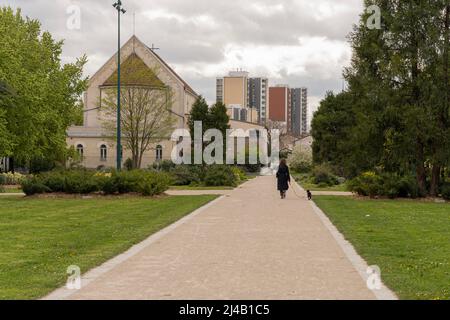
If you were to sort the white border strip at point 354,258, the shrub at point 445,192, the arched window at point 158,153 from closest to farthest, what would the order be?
the white border strip at point 354,258, the shrub at point 445,192, the arched window at point 158,153

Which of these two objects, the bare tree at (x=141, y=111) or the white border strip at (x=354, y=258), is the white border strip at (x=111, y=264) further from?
the bare tree at (x=141, y=111)

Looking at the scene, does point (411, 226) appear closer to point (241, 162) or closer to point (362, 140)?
point (362, 140)

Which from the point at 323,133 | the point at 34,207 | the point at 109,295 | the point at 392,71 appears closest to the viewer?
the point at 109,295

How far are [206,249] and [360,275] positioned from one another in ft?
11.3

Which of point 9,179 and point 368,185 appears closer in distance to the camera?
point 368,185

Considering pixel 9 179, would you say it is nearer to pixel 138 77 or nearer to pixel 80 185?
pixel 138 77

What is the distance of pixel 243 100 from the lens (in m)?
175

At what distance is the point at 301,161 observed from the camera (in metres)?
70.5

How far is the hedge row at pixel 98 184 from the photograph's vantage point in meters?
26.6

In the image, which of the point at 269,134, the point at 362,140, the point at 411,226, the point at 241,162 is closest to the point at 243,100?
the point at 269,134

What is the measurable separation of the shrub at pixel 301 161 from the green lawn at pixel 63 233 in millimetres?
45974

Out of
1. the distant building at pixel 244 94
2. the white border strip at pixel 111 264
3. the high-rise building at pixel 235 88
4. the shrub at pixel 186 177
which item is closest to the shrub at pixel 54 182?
the white border strip at pixel 111 264

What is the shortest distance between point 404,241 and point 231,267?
15.7 feet

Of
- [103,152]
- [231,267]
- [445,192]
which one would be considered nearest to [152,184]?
[445,192]
